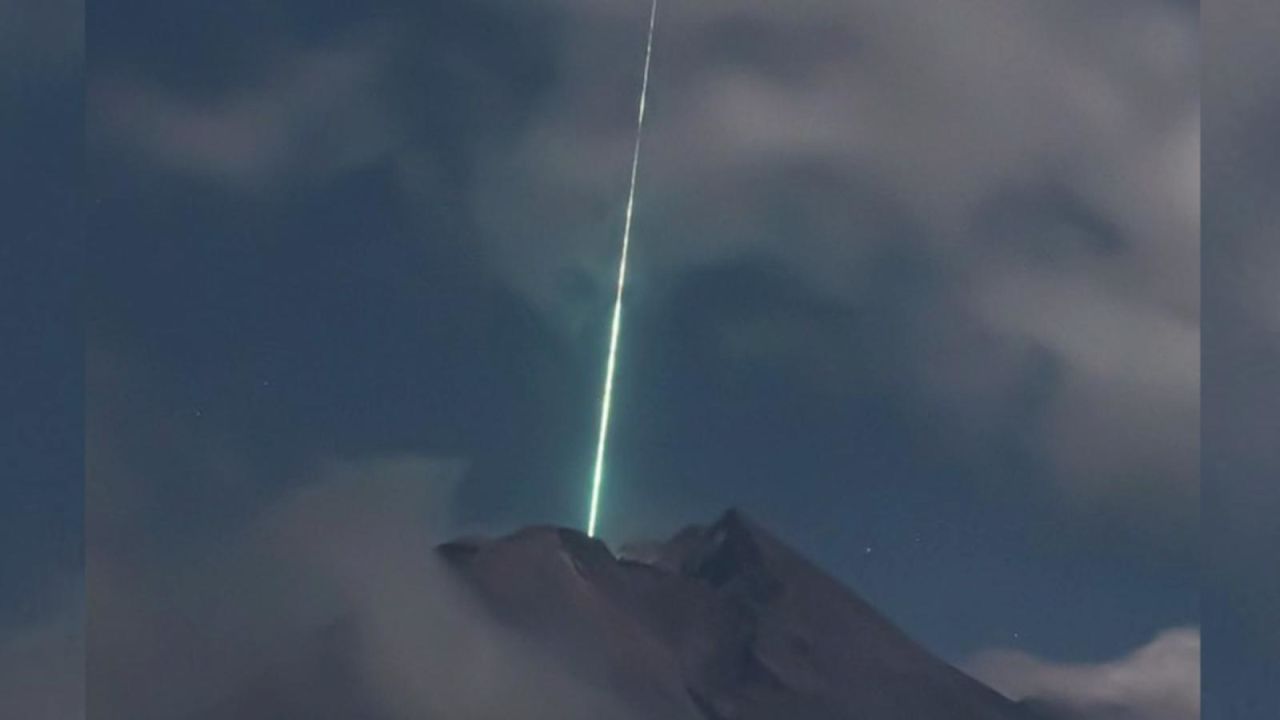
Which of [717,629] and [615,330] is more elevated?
[615,330]

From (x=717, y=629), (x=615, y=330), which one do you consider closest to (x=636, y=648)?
(x=717, y=629)

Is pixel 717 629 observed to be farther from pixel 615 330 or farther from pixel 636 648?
pixel 615 330

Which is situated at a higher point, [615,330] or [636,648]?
[615,330]

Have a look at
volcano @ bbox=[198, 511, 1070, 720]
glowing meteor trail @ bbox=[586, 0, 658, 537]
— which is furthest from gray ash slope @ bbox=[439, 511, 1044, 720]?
glowing meteor trail @ bbox=[586, 0, 658, 537]

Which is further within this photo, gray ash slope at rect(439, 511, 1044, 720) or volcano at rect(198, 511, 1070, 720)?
gray ash slope at rect(439, 511, 1044, 720)

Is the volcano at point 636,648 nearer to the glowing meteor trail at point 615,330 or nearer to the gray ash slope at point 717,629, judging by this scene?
the gray ash slope at point 717,629

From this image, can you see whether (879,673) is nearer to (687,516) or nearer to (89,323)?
(687,516)

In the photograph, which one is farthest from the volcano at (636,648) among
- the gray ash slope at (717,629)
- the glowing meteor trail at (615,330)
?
the glowing meteor trail at (615,330)

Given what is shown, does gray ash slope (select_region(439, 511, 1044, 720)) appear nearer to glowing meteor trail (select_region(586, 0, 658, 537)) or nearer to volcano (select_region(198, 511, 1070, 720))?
volcano (select_region(198, 511, 1070, 720))
